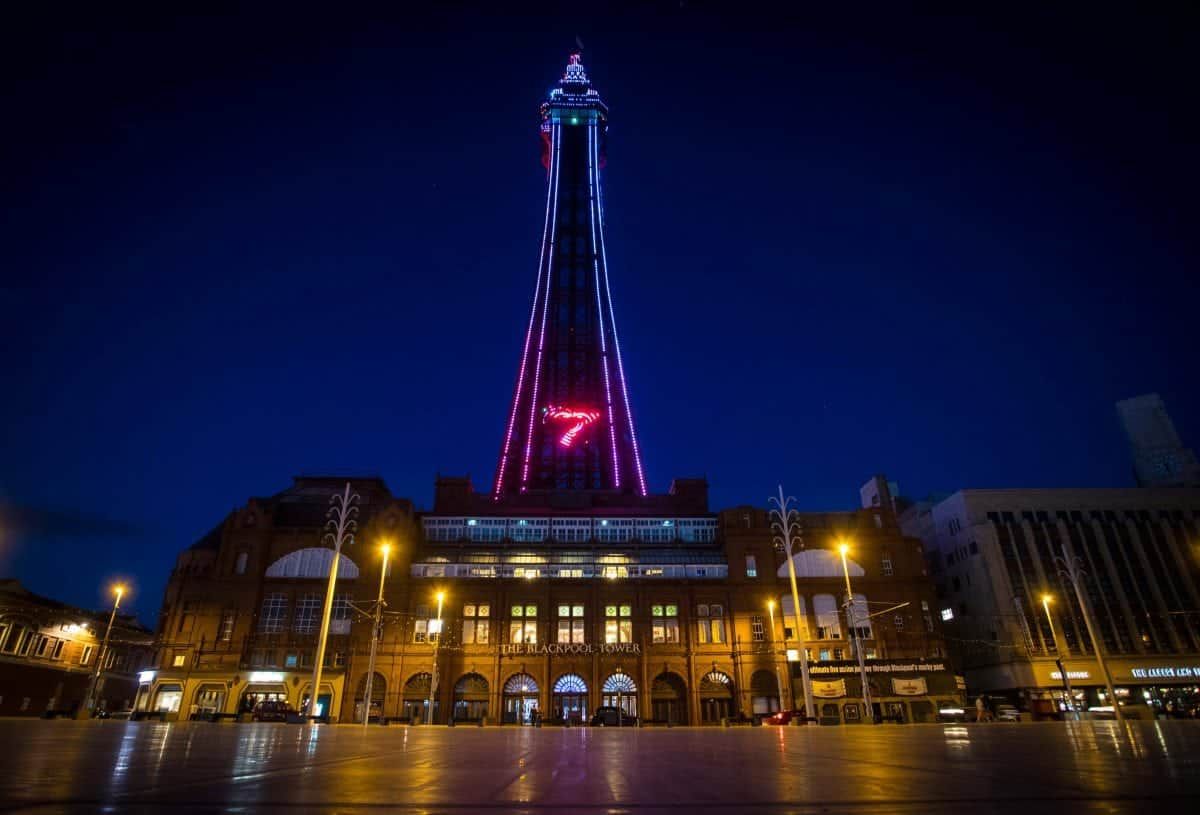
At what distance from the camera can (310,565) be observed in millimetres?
68375

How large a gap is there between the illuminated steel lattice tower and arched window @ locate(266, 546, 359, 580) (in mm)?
22965

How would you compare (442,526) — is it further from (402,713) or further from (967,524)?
(967,524)

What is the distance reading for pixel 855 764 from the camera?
6.93 meters

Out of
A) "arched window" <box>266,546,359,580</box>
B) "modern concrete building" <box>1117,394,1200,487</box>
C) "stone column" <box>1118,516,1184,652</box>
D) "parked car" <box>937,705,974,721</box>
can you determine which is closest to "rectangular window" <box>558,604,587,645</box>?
"arched window" <box>266,546,359,580</box>

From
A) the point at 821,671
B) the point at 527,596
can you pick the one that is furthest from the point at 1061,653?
the point at 527,596

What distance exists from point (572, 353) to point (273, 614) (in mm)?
65108

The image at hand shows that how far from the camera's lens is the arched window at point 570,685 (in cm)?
6412

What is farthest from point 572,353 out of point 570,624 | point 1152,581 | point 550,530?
point 1152,581

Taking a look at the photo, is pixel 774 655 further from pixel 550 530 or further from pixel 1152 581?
pixel 1152 581

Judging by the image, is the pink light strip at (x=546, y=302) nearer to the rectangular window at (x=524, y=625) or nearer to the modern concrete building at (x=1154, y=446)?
the rectangular window at (x=524, y=625)

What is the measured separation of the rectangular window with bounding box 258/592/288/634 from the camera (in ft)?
216

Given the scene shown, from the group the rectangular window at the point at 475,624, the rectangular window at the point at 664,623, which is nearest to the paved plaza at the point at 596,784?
the rectangular window at the point at 475,624

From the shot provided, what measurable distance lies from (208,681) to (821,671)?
56119 millimetres

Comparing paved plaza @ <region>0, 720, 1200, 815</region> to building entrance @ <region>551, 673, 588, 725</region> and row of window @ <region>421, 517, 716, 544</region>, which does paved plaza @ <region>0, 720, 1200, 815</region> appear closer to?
building entrance @ <region>551, 673, 588, 725</region>
